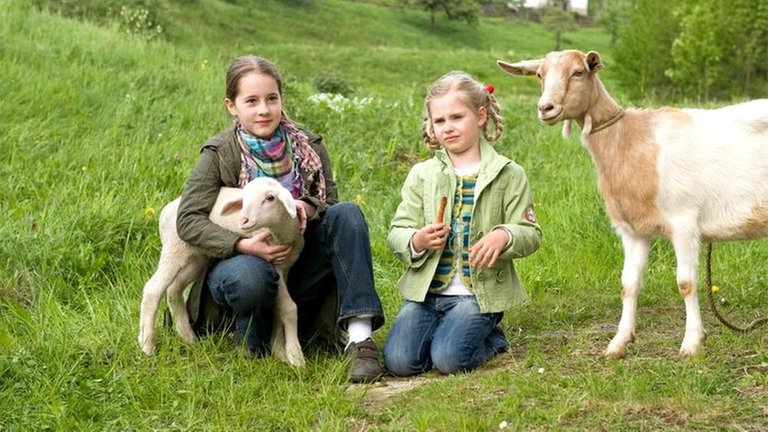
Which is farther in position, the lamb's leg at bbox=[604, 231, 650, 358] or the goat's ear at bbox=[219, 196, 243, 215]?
the lamb's leg at bbox=[604, 231, 650, 358]

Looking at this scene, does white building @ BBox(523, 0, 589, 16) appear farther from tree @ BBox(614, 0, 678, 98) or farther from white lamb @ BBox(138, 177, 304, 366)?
white lamb @ BBox(138, 177, 304, 366)

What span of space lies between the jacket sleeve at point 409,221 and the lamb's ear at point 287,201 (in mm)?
612

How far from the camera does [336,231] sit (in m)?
4.45

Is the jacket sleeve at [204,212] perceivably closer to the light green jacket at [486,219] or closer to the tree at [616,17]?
the light green jacket at [486,219]

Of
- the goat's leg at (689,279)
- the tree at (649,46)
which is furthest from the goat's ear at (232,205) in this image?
the tree at (649,46)

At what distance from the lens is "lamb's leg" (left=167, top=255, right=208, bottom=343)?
4523 mm

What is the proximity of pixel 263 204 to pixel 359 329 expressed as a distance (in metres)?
0.81

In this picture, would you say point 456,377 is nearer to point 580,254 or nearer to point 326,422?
point 326,422

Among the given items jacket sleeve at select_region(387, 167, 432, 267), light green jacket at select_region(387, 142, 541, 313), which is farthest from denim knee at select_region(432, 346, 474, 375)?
jacket sleeve at select_region(387, 167, 432, 267)

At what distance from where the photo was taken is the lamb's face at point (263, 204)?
13.6 ft

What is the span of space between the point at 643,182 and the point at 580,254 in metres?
2.22

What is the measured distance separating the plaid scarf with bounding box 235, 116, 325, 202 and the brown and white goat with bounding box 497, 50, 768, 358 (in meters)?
1.12

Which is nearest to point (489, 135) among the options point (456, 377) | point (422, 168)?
point (422, 168)

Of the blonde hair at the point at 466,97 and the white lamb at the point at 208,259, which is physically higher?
the blonde hair at the point at 466,97
